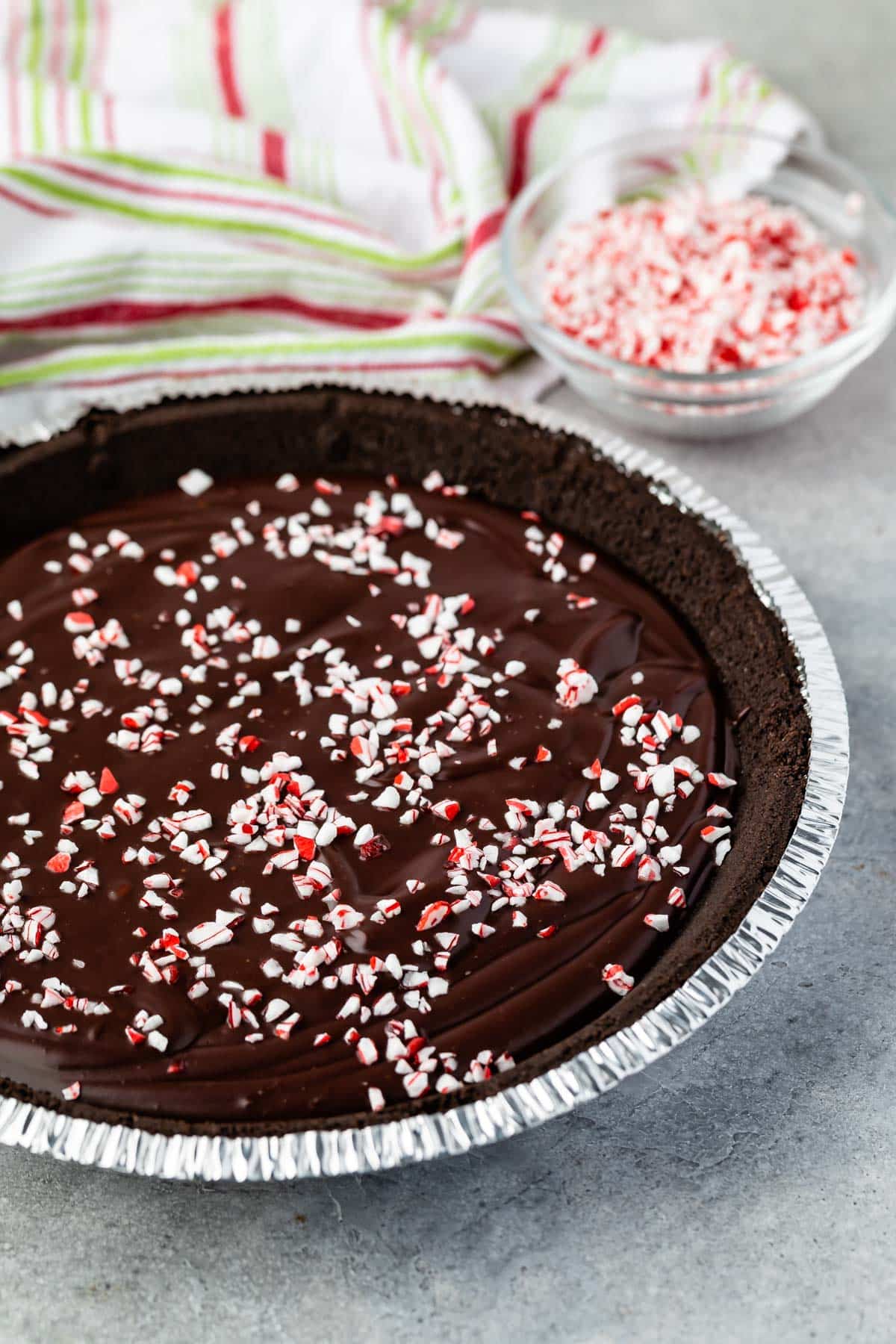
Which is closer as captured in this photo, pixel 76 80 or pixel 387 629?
pixel 387 629

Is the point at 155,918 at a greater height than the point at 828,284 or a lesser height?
lesser

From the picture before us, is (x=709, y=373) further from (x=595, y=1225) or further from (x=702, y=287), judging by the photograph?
(x=595, y=1225)

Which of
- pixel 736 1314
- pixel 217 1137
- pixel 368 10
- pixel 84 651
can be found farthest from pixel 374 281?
pixel 736 1314

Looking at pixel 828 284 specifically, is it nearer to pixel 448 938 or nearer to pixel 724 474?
pixel 724 474

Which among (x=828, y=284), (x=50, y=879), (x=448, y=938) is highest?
(x=828, y=284)

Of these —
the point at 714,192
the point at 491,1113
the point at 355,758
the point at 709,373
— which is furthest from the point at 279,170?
the point at 491,1113

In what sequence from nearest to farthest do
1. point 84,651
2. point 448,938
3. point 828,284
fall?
point 448,938 < point 84,651 < point 828,284
